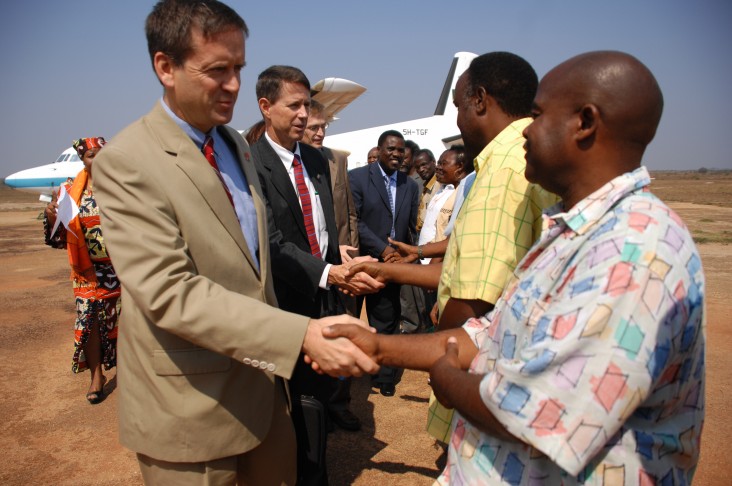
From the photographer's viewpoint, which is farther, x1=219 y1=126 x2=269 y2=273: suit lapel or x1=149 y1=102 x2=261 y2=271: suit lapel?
x1=219 y1=126 x2=269 y2=273: suit lapel

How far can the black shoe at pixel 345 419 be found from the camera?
438 centimetres

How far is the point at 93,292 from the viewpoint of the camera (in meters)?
5.03

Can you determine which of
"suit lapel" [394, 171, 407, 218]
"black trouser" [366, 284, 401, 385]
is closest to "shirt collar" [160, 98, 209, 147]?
"black trouser" [366, 284, 401, 385]

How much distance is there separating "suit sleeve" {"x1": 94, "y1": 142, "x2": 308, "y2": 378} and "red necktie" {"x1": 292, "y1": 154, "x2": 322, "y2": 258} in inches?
69.1

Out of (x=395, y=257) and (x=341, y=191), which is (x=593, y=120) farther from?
(x=395, y=257)

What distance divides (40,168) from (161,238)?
85.3ft

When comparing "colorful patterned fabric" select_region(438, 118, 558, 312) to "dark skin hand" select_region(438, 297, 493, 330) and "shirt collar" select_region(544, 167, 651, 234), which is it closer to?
"dark skin hand" select_region(438, 297, 493, 330)

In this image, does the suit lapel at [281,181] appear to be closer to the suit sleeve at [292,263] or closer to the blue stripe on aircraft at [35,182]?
the suit sleeve at [292,263]

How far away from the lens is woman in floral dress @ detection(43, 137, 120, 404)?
4824mm

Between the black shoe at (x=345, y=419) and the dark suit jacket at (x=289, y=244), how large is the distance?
1.12m

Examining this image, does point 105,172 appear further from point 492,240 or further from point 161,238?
point 492,240

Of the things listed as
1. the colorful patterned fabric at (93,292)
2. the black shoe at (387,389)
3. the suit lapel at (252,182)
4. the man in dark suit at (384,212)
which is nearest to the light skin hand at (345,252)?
Answer: the man in dark suit at (384,212)

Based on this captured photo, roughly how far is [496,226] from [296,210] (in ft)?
6.47

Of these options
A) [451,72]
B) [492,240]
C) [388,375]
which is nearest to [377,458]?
[388,375]
